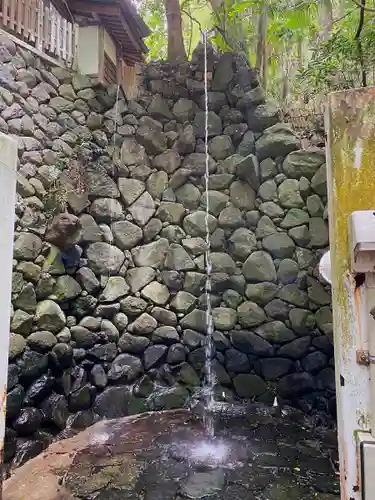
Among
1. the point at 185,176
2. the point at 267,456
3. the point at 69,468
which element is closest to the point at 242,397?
the point at 267,456

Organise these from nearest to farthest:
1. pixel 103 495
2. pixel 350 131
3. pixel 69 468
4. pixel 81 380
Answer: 1. pixel 350 131
2. pixel 103 495
3. pixel 69 468
4. pixel 81 380

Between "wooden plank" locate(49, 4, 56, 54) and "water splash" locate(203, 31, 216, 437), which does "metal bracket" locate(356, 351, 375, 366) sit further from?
"wooden plank" locate(49, 4, 56, 54)

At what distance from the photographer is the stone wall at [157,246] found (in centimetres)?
463

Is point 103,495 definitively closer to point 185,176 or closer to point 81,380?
point 81,380

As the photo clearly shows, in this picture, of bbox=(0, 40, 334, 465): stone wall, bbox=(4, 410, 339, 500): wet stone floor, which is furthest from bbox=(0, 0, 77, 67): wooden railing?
bbox=(4, 410, 339, 500): wet stone floor

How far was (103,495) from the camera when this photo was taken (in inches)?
124

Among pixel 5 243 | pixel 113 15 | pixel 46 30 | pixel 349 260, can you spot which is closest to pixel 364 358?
pixel 349 260

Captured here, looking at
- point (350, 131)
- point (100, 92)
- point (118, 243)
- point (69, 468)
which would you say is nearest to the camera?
point (350, 131)

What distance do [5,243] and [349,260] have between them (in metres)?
1.98

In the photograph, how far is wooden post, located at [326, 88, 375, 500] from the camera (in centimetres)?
170

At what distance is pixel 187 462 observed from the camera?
12.3 feet

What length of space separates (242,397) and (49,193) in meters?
3.72

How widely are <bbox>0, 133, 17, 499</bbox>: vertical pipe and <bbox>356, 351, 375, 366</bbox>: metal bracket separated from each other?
1.95 metres

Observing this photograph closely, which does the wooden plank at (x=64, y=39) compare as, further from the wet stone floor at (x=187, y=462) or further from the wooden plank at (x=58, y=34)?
the wet stone floor at (x=187, y=462)
